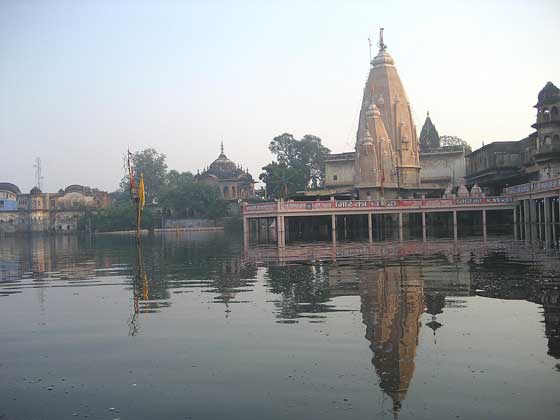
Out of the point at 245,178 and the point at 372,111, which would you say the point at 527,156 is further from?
the point at 245,178

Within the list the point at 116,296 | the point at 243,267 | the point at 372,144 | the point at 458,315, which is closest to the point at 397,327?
the point at 458,315

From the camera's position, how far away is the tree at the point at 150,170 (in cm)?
11350

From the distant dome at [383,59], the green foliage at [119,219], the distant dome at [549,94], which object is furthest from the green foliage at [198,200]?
the distant dome at [549,94]

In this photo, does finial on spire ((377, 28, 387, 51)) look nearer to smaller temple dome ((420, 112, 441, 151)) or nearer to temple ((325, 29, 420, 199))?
temple ((325, 29, 420, 199))

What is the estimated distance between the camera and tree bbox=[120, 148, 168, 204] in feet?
372

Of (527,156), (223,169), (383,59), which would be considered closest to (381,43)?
(383,59)

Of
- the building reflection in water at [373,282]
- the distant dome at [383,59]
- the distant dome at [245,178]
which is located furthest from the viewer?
the distant dome at [245,178]

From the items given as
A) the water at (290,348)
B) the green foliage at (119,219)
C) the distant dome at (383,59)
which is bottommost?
the water at (290,348)

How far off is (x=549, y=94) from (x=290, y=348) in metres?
49.2

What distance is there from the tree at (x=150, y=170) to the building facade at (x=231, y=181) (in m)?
13.9

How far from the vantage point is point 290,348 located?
9.80 metres

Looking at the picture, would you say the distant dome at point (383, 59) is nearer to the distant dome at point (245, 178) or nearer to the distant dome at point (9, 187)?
the distant dome at point (245, 178)

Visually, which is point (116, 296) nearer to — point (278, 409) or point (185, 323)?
point (185, 323)

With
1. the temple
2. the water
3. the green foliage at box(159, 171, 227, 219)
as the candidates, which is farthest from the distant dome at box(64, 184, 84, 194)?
the water
